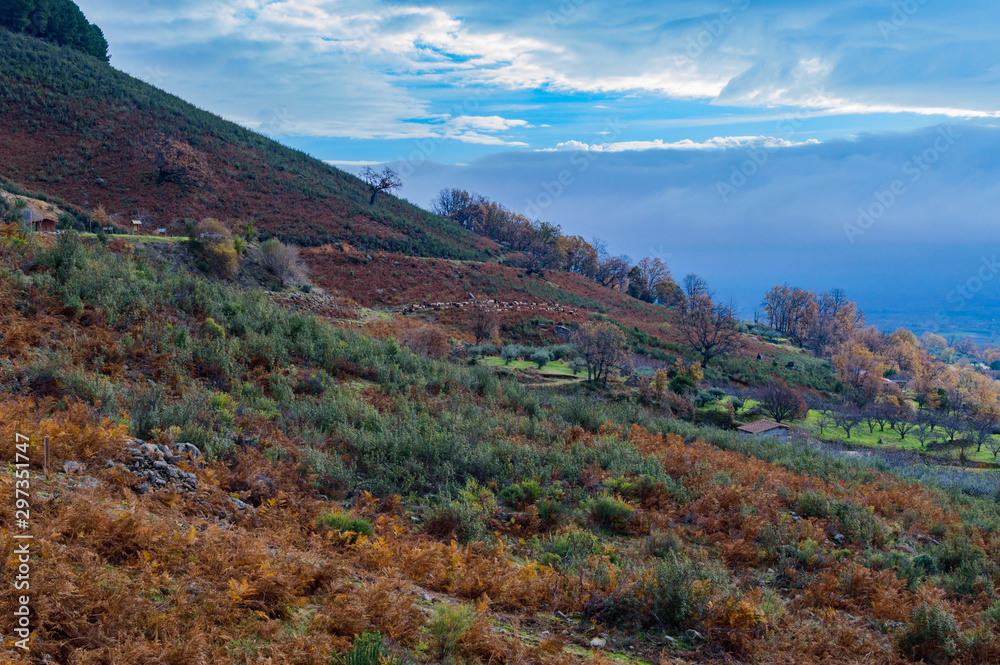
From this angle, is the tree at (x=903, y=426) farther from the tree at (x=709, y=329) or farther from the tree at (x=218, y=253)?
the tree at (x=218, y=253)

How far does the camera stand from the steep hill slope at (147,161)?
39094mm

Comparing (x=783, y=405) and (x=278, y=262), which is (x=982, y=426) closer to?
(x=783, y=405)

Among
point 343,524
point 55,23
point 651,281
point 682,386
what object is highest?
point 55,23

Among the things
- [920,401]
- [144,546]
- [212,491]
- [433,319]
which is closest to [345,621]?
[144,546]

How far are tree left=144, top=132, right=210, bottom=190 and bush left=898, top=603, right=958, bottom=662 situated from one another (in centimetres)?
4995

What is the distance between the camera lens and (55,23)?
178 ft

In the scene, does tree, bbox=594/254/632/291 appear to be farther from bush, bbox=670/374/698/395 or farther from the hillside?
the hillside

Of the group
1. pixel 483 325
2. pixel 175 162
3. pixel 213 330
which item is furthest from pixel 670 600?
pixel 175 162

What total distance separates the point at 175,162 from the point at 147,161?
2.63 meters

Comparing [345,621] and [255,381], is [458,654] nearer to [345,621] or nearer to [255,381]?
[345,621]

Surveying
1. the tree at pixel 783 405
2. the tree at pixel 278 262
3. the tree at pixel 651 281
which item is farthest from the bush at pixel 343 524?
the tree at pixel 651 281

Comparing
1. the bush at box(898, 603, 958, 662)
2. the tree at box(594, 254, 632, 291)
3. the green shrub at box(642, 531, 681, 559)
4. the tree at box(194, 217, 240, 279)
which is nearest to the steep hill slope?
the tree at box(194, 217, 240, 279)

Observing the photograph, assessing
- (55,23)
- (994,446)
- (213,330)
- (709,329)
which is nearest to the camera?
(213,330)

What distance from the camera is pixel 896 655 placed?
4.61 metres
